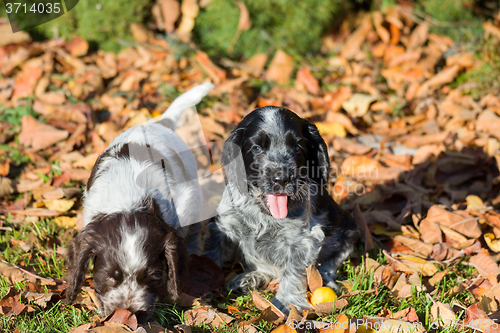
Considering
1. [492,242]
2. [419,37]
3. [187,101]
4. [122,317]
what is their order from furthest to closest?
[419,37]
[187,101]
[492,242]
[122,317]

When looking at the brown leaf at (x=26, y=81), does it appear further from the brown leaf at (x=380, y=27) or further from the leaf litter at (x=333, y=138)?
the brown leaf at (x=380, y=27)

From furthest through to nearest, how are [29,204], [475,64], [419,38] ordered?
[419,38] → [475,64] → [29,204]

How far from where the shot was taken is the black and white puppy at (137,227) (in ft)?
9.39

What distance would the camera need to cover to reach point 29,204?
4.33 m

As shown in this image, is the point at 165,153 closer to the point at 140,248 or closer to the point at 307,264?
the point at 140,248

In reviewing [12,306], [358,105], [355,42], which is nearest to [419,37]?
[355,42]

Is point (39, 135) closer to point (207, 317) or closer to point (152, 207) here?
point (152, 207)

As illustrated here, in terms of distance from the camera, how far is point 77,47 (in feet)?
21.0

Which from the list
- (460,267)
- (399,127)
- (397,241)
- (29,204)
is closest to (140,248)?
(29,204)

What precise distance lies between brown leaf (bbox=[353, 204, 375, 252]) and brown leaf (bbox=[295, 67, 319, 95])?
270 centimetres

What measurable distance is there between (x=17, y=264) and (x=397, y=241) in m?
3.30

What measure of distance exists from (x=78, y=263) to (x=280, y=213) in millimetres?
1445

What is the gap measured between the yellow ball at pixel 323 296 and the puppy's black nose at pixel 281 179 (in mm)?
878

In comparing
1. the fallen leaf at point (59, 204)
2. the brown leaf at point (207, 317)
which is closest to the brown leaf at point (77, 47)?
the fallen leaf at point (59, 204)
